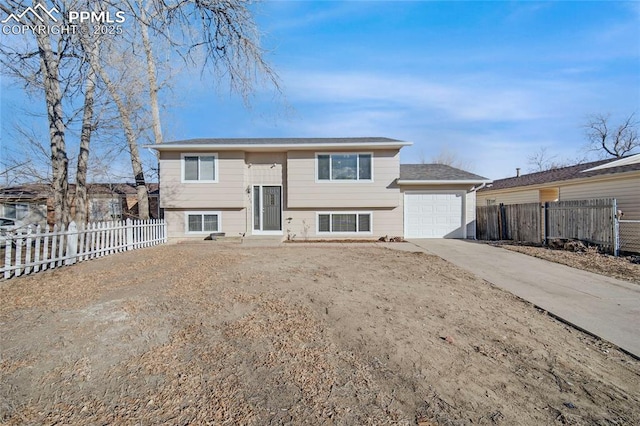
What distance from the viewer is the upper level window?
41.0ft

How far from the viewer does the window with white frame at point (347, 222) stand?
1272 cm

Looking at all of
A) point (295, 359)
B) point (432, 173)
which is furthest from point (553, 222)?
point (295, 359)

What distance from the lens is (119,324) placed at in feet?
11.4

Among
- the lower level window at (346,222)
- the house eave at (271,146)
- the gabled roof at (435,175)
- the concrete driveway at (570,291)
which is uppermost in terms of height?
the house eave at (271,146)

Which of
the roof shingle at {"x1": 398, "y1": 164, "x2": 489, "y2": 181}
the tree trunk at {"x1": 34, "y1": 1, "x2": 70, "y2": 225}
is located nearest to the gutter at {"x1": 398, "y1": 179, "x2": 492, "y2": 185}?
the roof shingle at {"x1": 398, "y1": 164, "x2": 489, "y2": 181}

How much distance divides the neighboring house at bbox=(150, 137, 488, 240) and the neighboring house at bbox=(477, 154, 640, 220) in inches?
163

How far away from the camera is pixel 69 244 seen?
23.0 feet

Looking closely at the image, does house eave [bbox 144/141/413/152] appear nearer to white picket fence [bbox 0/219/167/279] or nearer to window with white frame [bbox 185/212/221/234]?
window with white frame [bbox 185/212/221/234]

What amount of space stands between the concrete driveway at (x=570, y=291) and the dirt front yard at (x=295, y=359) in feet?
1.24

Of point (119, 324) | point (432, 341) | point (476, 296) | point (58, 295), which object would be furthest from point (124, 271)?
point (476, 296)

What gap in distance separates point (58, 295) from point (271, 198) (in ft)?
28.4

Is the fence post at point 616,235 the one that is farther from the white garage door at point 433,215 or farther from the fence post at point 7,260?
the fence post at point 7,260

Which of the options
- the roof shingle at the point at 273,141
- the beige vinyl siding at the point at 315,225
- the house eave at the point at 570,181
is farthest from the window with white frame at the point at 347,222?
the house eave at the point at 570,181

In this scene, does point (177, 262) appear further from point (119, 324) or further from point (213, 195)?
point (213, 195)
